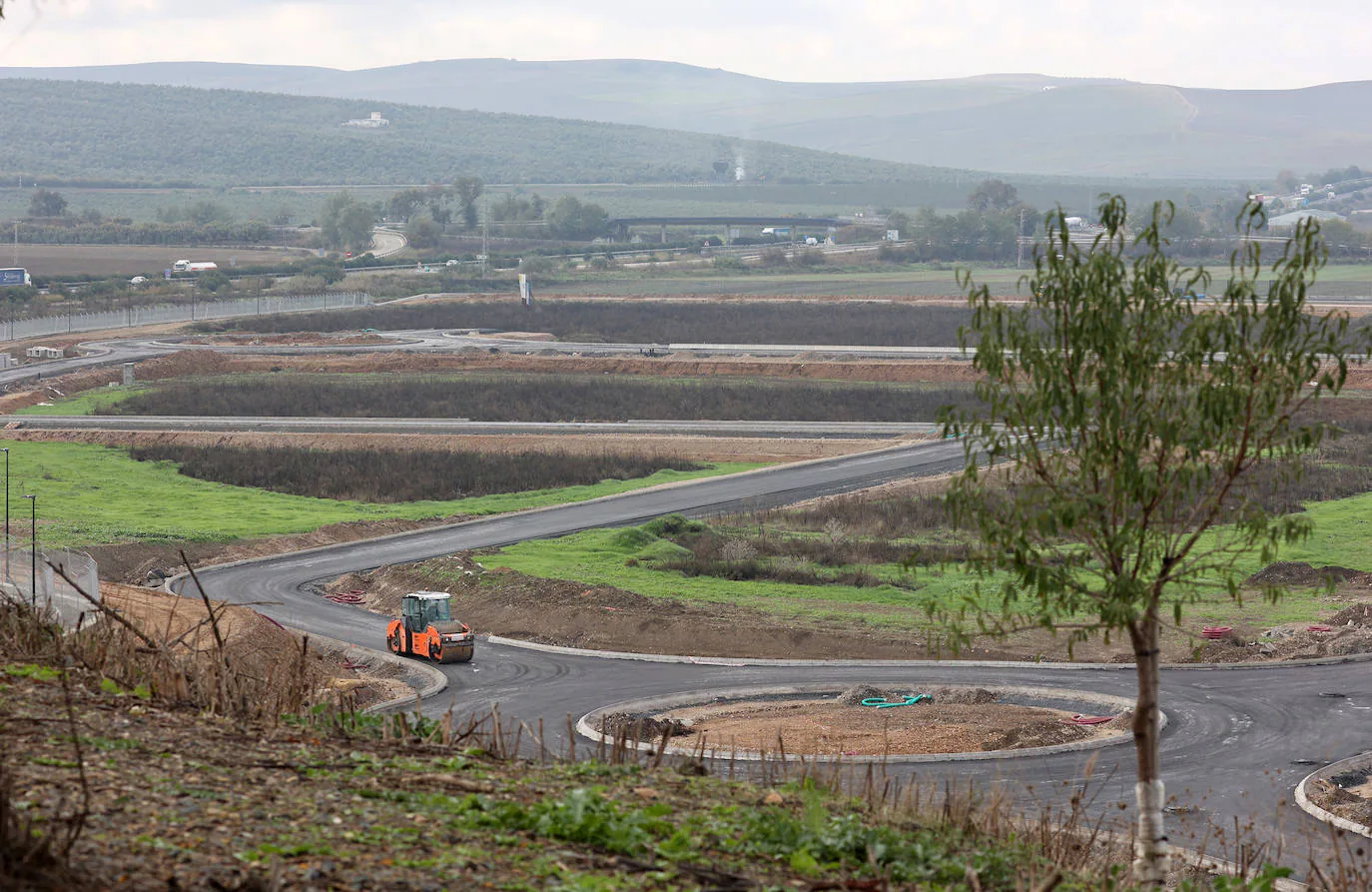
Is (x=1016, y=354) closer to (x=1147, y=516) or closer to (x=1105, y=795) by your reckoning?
(x=1147, y=516)

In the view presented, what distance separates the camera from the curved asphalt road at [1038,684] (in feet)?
76.6

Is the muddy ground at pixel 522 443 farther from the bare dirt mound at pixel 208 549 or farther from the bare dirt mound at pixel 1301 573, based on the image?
the bare dirt mound at pixel 1301 573

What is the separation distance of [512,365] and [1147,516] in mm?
84817

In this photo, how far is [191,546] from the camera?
47625 millimetres

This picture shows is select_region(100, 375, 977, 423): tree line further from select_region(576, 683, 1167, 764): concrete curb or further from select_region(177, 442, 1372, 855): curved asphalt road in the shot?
select_region(576, 683, 1167, 764): concrete curb

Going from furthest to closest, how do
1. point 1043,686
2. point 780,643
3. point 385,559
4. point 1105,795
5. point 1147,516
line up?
point 385,559 < point 780,643 < point 1043,686 < point 1105,795 < point 1147,516

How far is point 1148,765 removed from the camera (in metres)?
13.2

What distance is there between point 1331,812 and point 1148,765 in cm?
1094

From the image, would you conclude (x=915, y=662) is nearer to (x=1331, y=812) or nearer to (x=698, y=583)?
(x=698, y=583)

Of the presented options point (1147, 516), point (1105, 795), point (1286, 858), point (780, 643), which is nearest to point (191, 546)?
point (780, 643)

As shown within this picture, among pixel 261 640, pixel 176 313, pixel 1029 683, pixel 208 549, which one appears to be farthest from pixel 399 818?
pixel 176 313

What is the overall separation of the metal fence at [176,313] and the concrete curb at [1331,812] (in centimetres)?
10738

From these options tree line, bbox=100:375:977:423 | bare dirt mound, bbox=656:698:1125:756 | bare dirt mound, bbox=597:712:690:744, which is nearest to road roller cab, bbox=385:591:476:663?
bare dirt mound, bbox=597:712:690:744

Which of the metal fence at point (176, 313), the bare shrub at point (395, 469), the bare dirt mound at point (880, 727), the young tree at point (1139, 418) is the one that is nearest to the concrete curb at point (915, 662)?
the bare dirt mound at point (880, 727)
